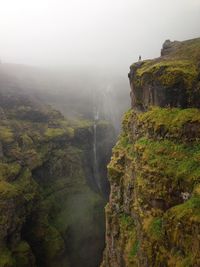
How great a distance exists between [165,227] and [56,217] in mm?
84194

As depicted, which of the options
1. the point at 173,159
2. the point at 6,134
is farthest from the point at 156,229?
the point at 6,134

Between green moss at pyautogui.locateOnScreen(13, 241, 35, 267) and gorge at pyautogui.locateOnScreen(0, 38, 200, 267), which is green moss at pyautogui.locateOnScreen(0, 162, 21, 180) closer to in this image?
gorge at pyautogui.locateOnScreen(0, 38, 200, 267)

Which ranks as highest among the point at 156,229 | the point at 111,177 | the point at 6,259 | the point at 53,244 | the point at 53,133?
the point at 111,177

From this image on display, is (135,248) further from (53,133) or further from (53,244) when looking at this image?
(53,133)

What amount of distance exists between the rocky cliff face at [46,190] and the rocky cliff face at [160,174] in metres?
36.2

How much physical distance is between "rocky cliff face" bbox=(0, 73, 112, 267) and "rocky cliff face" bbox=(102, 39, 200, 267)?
36.2 m

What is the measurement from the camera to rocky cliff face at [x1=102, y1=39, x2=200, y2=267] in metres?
40.3

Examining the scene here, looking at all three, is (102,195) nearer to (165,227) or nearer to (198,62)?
(198,62)

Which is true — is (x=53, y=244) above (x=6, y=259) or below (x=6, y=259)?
below

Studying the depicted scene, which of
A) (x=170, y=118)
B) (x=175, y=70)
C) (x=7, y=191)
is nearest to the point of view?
(x=170, y=118)

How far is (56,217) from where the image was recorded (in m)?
122

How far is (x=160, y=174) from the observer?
47938 millimetres

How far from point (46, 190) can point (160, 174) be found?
88131 millimetres

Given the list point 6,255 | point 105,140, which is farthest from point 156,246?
point 105,140
